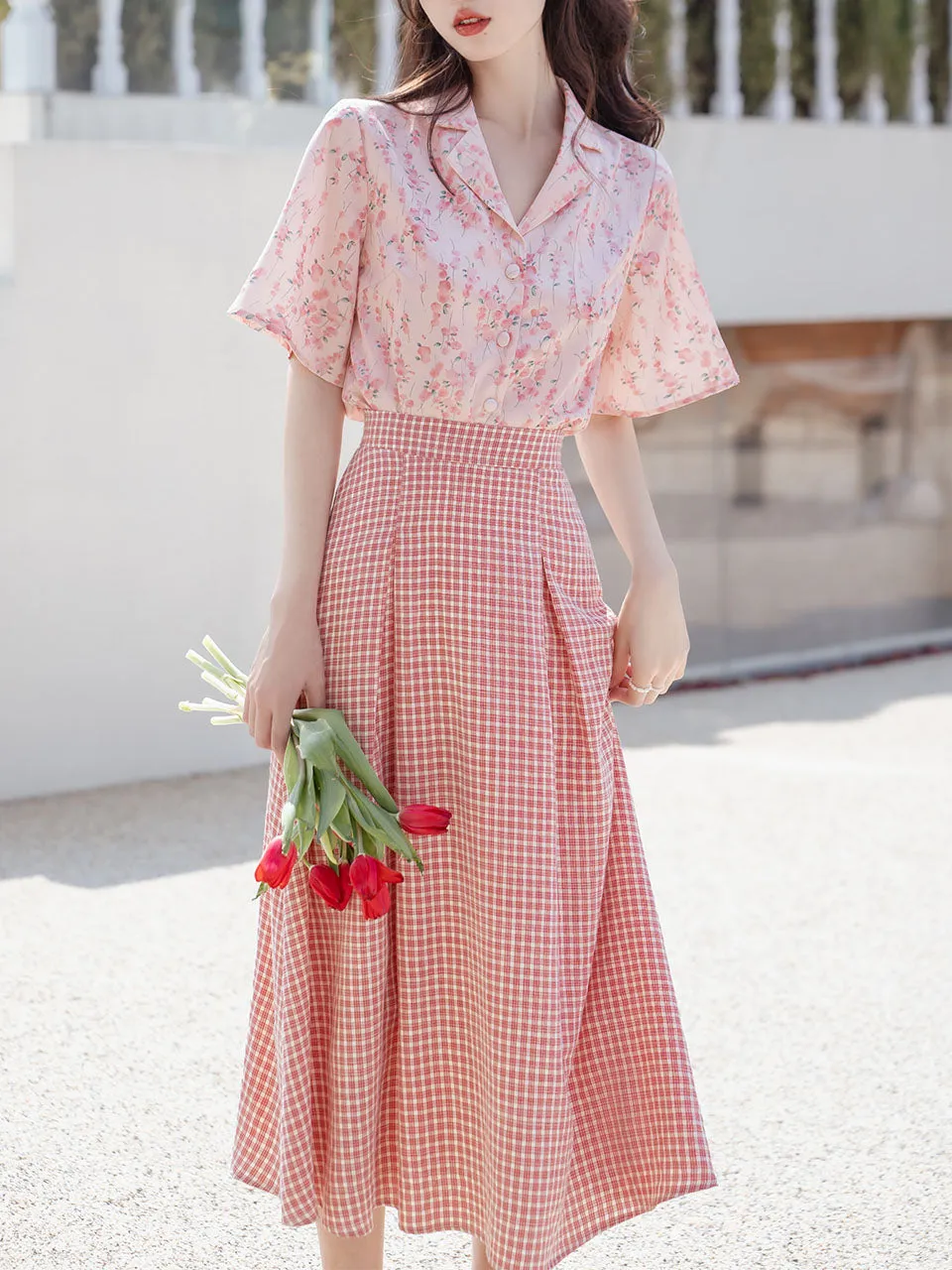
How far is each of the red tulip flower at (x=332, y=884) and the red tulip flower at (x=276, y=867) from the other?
0.03 meters

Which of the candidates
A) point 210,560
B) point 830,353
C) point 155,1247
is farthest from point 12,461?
point 830,353

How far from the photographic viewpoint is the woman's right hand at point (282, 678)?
6.31 ft

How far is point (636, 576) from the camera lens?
2139 mm

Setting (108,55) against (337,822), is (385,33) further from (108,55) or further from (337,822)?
(337,822)

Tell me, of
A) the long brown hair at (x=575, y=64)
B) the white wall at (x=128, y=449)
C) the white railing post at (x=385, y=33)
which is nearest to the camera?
the long brown hair at (x=575, y=64)

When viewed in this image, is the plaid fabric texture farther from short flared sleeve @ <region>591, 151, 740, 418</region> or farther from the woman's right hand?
short flared sleeve @ <region>591, 151, 740, 418</region>

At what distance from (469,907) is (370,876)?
0.57 feet

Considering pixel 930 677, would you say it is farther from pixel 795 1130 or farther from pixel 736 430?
pixel 795 1130

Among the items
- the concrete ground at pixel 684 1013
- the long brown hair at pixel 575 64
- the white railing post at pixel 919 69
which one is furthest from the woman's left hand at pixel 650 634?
the white railing post at pixel 919 69

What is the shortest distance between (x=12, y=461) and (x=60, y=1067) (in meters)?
2.22

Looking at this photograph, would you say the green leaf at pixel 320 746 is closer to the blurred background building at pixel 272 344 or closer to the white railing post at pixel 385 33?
the blurred background building at pixel 272 344

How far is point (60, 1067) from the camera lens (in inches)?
121

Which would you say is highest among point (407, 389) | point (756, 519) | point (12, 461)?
point (407, 389)

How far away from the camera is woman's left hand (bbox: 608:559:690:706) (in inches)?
83.0
